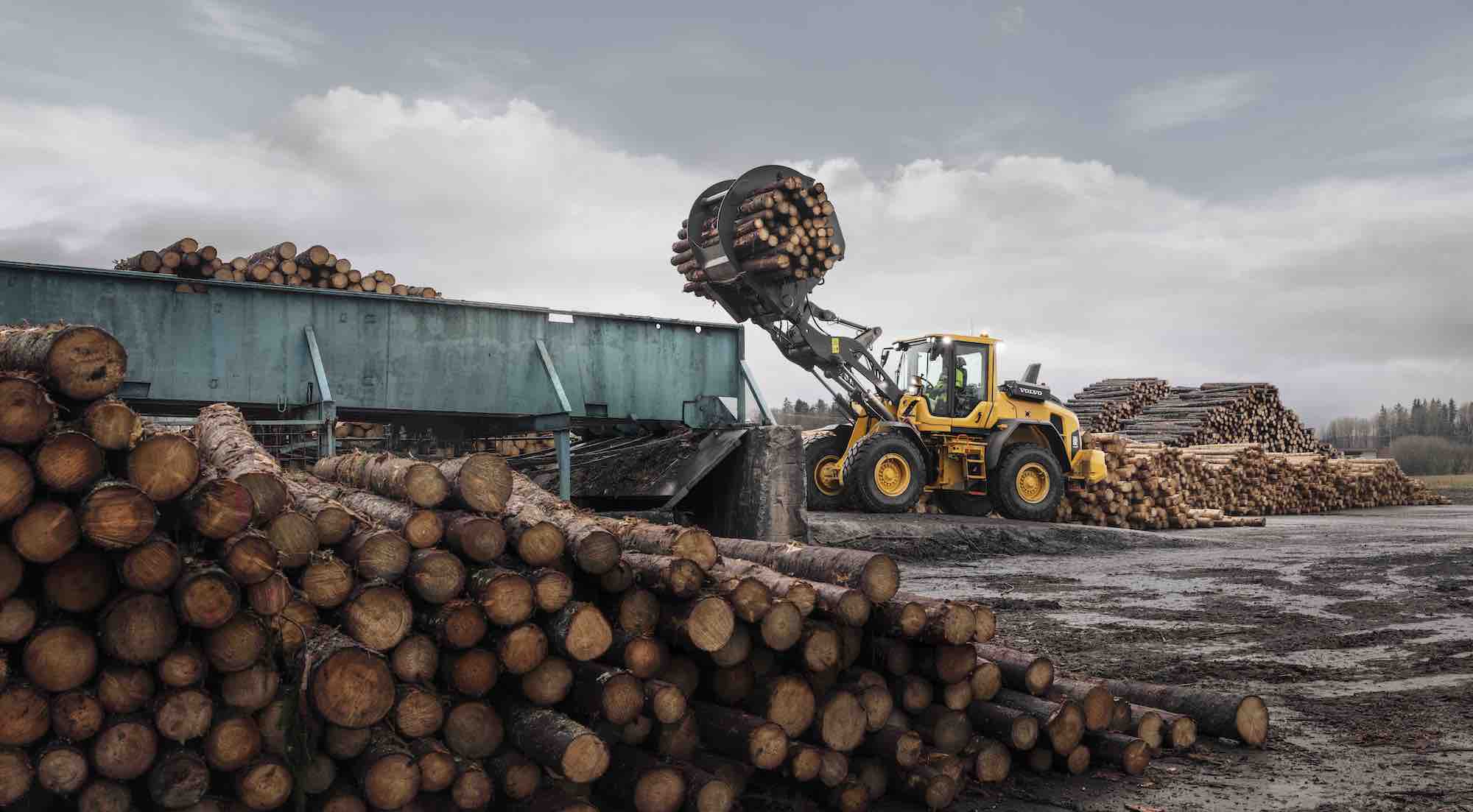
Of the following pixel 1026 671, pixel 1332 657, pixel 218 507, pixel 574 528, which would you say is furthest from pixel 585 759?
pixel 1332 657

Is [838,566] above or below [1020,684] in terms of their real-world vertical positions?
above

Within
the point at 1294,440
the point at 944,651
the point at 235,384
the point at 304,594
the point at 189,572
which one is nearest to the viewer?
the point at 189,572

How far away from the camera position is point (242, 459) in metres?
4.80

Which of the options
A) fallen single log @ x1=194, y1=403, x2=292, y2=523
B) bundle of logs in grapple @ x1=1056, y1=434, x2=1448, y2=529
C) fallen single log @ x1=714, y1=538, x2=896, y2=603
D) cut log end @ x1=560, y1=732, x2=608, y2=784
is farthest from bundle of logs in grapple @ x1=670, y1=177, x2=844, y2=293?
cut log end @ x1=560, y1=732, x2=608, y2=784

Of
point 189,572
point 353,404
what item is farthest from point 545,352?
point 189,572

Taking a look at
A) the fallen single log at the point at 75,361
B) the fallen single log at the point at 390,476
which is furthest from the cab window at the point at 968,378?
the fallen single log at the point at 75,361

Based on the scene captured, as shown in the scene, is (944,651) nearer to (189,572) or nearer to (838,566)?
(838,566)

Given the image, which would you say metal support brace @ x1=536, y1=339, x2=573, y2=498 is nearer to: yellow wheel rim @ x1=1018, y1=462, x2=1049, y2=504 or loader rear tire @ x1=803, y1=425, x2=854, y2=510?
loader rear tire @ x1=803, y1=425, x2=854, y2=510

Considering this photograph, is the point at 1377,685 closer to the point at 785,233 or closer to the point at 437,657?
the point at 437,657

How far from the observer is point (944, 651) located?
4863 mm

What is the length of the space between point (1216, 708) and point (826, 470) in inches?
452

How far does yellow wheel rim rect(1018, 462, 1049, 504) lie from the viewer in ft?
56.3

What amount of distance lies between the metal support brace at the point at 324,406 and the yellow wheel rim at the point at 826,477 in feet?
24.8

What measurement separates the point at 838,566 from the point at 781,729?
961 millimetres
